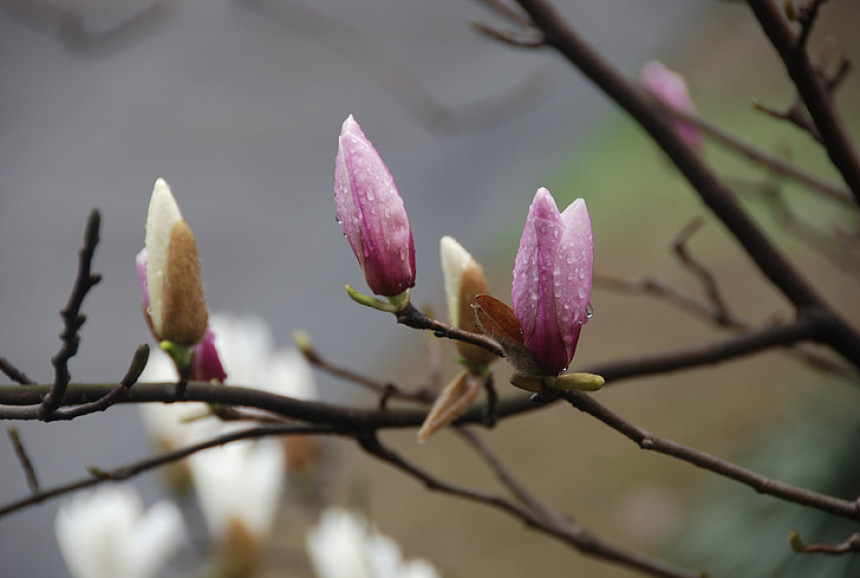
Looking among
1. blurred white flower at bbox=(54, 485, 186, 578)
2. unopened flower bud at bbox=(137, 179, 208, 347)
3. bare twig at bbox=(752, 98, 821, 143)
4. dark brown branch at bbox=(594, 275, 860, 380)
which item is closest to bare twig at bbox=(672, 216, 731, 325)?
dark brown branch at bbox=(594, 275, 860, 380)

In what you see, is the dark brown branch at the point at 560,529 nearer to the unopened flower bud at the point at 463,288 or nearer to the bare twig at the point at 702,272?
the unopened flower bud at the point at 463,288

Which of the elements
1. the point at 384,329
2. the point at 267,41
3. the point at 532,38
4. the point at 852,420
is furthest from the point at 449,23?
the point at 532,38

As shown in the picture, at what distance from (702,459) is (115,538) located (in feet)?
1.50

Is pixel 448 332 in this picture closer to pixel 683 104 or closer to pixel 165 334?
pixel 165 334

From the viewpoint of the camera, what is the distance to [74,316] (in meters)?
0.26

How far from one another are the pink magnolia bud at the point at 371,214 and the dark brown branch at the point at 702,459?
8cm

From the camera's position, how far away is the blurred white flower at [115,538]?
0.58 meters

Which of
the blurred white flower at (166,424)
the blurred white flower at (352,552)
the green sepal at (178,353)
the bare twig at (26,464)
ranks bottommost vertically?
the blurred white flower at (352,552)

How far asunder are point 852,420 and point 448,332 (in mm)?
861

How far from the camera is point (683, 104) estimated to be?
1.91 feet

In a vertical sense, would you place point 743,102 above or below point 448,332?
below

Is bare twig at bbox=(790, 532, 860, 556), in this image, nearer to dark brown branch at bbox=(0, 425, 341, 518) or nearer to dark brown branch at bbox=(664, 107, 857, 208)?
dark brown branch at bbox=(0, 425, 341, 518)

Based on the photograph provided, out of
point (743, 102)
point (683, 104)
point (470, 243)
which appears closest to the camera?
point (683, 104)

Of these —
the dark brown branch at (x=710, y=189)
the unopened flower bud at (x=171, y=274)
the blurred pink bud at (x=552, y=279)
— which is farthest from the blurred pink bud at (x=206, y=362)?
the dark brown branch at (x=710, y=189)
